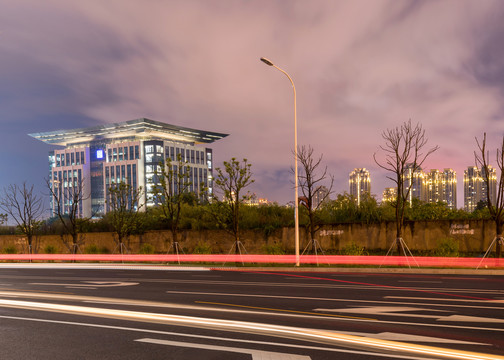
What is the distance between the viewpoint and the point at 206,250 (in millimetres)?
32844

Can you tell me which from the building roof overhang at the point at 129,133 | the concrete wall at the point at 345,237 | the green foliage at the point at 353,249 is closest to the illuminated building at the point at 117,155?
the building roof overhang at the point at 129,133

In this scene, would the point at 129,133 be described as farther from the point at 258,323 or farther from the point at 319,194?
the point at 258,323

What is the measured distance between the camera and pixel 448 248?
24953mm

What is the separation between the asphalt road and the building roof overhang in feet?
492

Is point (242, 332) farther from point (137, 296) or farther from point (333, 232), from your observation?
point (333, 232)

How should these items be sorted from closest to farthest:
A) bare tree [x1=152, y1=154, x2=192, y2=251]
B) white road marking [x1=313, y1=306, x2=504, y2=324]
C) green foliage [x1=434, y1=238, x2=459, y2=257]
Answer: white road marking [x1=313, y1=306, x2=504, y2=324]
green foliage [x1=434, y1=238, x2=459, y2=257]
bare tree [x1=152, y1=154, x2=192, y2=251]

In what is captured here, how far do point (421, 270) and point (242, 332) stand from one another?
1582cm

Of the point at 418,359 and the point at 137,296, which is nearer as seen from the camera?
the point at 418,359

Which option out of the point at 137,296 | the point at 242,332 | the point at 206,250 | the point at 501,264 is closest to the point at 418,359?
the point at 242,332

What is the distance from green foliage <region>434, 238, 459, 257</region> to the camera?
24.8 m

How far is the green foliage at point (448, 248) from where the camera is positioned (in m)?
24.8

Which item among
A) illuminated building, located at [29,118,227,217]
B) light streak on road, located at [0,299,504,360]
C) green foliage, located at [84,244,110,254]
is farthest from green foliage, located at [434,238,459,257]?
illuminated building, located at [29,118,227,217]

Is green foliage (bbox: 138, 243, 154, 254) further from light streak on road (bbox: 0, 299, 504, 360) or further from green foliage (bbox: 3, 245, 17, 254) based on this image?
light streak on road (bbox: 0, 299, 504, 360)

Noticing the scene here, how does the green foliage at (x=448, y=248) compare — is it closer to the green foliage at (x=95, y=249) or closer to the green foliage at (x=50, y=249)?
the green foliage at (x=95, y=249)
